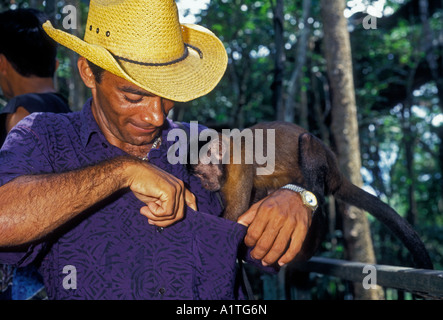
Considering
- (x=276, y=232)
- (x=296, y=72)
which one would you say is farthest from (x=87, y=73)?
(x=296, y=72)

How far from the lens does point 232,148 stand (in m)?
3.57

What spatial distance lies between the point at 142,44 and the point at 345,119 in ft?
9.43

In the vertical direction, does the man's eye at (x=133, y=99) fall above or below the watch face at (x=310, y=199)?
above

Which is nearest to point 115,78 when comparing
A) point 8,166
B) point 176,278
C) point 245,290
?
point 8,166

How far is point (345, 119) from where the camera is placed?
4.25m

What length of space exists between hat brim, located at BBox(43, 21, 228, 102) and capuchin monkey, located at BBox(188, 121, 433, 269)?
0.99 m

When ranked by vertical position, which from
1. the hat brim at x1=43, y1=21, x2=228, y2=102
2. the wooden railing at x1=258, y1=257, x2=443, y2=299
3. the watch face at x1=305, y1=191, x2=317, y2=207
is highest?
the hat brim at x1=43, y1=21, x2=228, y2=102

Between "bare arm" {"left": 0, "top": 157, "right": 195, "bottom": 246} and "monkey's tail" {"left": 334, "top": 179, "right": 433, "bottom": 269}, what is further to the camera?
"monkey's tail" {"left": 334, "top": 179, "right": 433, "bottom": 269}

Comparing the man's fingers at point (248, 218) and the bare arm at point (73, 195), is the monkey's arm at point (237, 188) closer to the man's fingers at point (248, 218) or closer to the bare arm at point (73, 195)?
the man's fingers at point (248, 218)

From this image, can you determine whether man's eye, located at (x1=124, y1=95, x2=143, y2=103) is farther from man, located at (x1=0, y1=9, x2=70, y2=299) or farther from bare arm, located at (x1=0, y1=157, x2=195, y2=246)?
man, located at (x1=0, y1=9, x2=70, y2=299)

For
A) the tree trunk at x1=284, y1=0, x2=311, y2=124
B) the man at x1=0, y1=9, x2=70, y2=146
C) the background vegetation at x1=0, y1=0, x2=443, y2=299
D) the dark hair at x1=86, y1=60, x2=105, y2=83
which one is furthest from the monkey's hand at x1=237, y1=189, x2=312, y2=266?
the background vegetation at x1=0, y1=0, x2=443, y2=299

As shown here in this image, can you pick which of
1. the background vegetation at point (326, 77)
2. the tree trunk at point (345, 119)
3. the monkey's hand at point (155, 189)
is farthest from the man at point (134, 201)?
the background vegetation at point (326, 77)

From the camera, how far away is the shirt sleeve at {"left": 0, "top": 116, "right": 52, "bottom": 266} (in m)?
1.56

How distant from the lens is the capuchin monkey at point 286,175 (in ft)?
10.2
